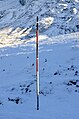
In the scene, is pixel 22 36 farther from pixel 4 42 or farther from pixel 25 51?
pixel 25 51

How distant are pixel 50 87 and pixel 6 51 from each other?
1421 cm

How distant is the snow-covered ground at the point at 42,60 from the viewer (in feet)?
37.6

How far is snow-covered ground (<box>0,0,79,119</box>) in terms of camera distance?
451 inches

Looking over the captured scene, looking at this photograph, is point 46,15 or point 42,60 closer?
point 42,60

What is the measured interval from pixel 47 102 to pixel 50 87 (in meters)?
2.35

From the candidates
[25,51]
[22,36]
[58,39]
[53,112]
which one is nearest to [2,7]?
[22,36]

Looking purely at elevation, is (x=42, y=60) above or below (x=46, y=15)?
below

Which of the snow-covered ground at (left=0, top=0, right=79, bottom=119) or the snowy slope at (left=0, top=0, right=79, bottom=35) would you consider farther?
the snowy slope at (left=0, top=0, right=79, bottom=35)

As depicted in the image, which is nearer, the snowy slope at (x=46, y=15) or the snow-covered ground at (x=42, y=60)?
the snow-covered ground at (x=42, y=60)

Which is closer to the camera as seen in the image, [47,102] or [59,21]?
[47,102]

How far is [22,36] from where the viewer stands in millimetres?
35875

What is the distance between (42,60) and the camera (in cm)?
2197

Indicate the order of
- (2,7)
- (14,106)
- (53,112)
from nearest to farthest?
(53,112) < (14,106) < (2,7)

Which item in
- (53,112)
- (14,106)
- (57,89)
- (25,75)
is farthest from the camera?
(25,75)
